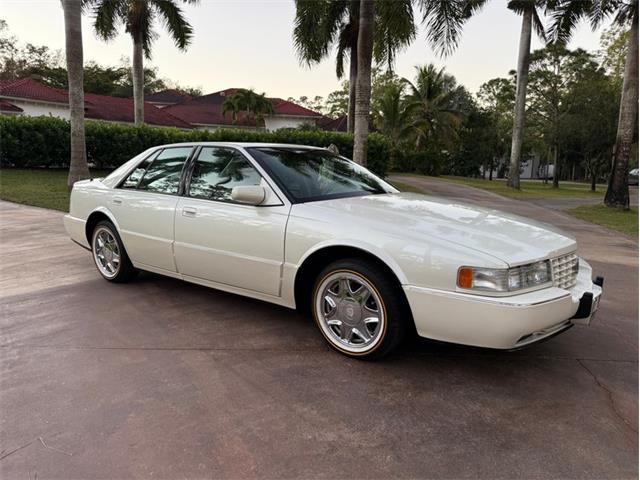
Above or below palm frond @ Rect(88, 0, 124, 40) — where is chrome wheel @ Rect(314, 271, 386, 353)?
below

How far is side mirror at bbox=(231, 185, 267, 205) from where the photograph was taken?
362 cm

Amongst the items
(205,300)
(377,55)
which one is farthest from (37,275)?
(377,55)

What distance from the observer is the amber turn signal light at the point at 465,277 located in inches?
112

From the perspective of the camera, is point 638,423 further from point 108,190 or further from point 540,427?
point 108,190

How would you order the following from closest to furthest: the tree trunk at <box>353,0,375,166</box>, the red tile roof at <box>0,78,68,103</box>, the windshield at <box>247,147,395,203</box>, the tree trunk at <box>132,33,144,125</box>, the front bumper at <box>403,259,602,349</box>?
the front bumper at <box>403,259,602,349</box>, the windshield at <box>247,147,395,203</box>, the tree trunk at <box>353,0,375,166</box>, the tree trunk at <box>132,33,144,125</box>, the red tile roof at <box>0,78,68,103</box>

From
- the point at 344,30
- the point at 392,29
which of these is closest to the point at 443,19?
the point at 392,29

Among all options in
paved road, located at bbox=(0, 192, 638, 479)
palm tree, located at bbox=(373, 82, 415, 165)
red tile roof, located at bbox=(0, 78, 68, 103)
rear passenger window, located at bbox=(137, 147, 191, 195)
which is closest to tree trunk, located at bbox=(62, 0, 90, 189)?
rear passenger window, located at bbox=(137, 147, 191, 195)

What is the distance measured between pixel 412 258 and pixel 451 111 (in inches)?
1525

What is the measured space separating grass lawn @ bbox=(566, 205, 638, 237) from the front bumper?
851 centimetres

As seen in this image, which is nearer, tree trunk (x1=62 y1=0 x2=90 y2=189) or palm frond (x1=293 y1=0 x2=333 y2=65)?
tree trunk (x1=62 y1=0 x2=90 y2=189)

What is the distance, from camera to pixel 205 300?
4.69 m

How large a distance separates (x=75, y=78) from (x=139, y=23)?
24.2 feet

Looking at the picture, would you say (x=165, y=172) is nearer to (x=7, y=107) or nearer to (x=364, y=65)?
(x=364, y=65)

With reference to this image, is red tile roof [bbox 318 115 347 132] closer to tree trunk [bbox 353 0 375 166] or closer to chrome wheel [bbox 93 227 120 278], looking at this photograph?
tree trunk [bbox 353 0 375 166]
